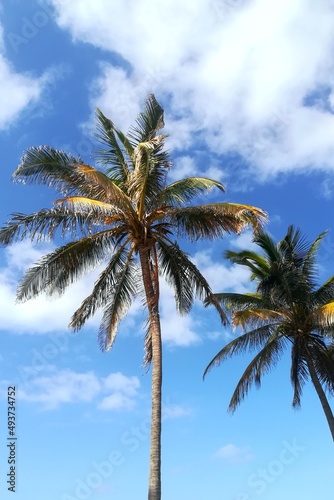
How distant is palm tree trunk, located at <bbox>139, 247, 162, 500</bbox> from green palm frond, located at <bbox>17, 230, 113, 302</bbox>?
146 centimetres

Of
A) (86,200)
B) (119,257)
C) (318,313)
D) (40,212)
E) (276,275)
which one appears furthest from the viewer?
(276,275)

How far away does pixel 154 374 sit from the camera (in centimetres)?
1426

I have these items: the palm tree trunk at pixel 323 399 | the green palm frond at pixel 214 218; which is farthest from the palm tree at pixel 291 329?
the green palm frond at pixel 214 218

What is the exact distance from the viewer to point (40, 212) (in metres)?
15.5

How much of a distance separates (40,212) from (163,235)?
11.9 ft

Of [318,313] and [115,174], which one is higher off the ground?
[115,174]

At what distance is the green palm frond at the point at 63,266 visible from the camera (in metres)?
15.9

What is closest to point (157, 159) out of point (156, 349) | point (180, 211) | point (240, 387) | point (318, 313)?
point (180, 211)

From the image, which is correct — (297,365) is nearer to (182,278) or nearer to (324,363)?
(324,363)

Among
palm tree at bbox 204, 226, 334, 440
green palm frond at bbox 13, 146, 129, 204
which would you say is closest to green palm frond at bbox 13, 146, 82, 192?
green palm frond at bbox 13, 146, 129, 204

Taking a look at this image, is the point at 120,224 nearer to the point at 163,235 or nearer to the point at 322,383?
the point at 163,235

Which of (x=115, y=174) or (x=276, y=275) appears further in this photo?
(x=276, y=275)

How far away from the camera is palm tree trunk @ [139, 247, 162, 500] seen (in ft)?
41.4

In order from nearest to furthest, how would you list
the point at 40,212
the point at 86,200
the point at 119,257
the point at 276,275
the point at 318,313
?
the point at 86,200
the point at 40,212
the point at 119,257
the point at 318,313
the point at 276,275
